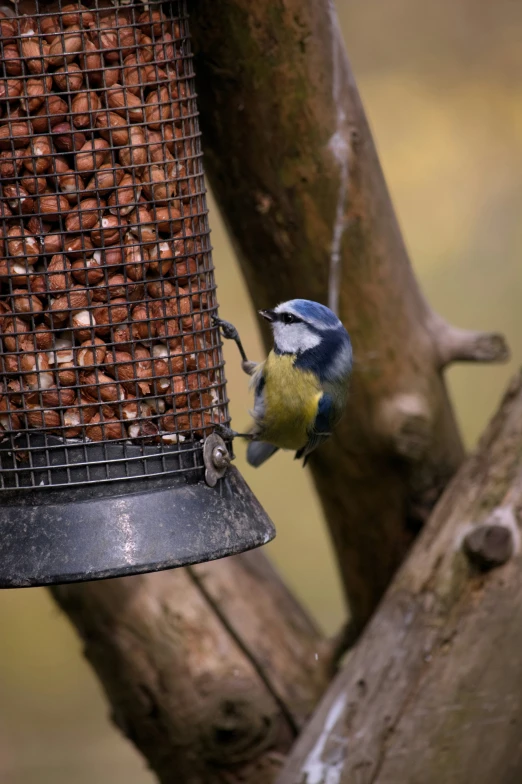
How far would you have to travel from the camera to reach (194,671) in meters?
3.29

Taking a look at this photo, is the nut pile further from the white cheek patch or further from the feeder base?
the white cheek patch

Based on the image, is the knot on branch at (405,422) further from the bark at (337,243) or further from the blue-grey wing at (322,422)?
the blue-grey wing at (322,422)

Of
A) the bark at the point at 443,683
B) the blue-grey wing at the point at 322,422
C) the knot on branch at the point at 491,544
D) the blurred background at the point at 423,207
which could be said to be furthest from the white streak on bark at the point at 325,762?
the blurred background at the point at 423,207

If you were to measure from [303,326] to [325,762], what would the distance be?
1.28 m

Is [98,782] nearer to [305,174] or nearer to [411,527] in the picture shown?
[411,527]

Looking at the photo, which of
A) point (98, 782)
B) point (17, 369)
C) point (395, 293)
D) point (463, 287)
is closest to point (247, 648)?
point (395, 293)

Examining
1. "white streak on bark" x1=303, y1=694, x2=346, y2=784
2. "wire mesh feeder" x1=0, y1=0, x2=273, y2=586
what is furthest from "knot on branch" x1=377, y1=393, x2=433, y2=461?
"wire mesh feeder" x1=0, y1=0, x2=273, y2=586

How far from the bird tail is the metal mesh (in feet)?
2.77

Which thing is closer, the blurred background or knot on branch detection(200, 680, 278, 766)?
knot on branch detection(200, 680, 278, 766)

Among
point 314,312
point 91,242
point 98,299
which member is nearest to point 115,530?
point 98,299

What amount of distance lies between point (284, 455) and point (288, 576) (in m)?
0.78

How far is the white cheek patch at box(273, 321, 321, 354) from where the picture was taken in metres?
2.83

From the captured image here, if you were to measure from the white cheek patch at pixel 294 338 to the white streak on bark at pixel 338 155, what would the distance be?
34 centimetres

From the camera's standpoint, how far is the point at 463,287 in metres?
6.32
